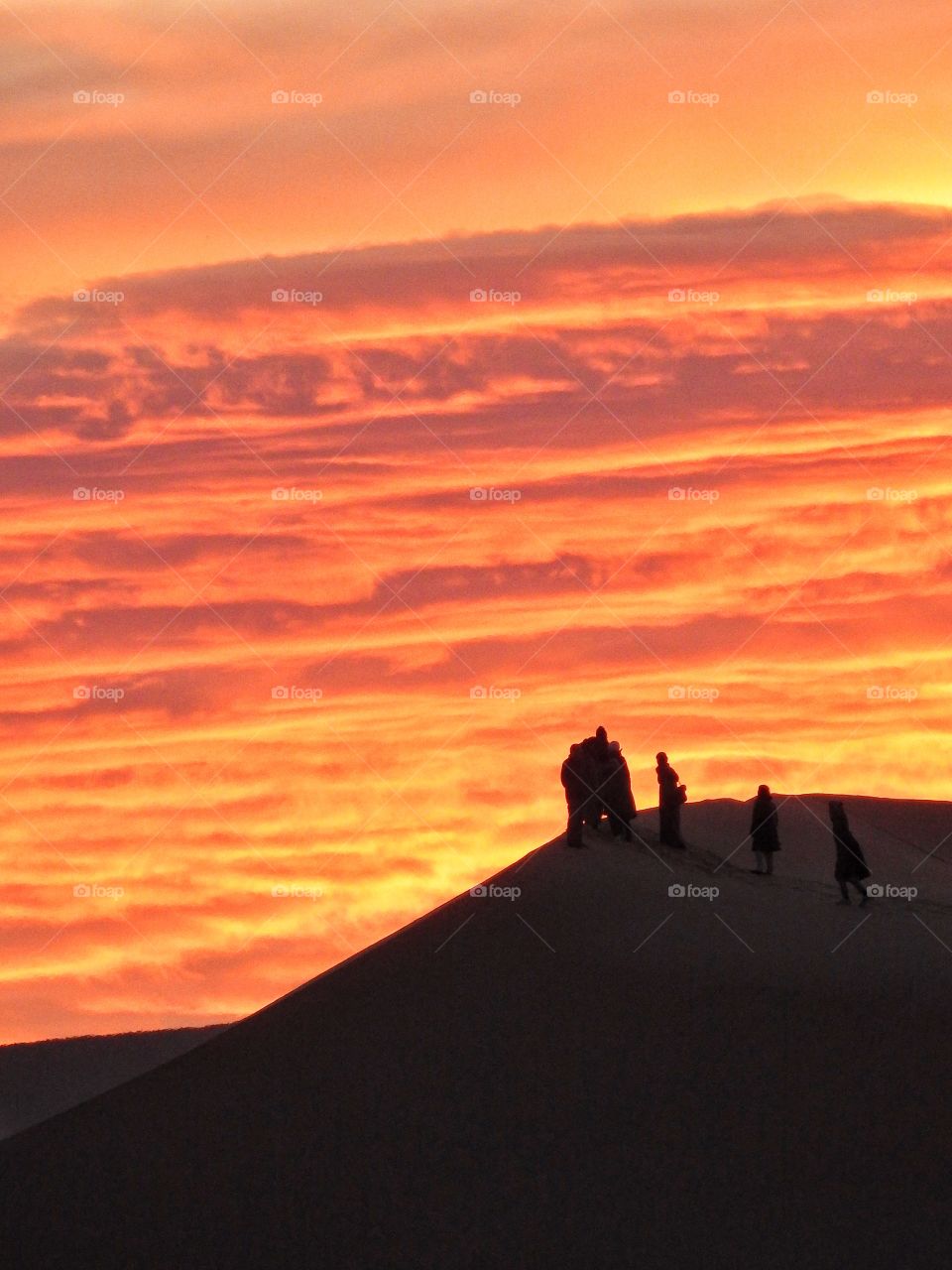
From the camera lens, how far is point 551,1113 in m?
27.2

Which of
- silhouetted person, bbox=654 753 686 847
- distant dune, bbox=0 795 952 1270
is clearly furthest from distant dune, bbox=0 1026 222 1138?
distant dune, bbox=0 795 952 1270

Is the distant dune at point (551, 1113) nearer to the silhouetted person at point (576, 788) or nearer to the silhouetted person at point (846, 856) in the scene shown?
the silhouetted person at point (846, 856)

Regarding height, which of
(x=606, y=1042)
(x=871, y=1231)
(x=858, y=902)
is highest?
(x=858, y=902)

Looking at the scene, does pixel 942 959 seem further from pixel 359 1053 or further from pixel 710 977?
pixel 359 1053

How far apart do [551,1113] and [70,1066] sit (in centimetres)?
3619

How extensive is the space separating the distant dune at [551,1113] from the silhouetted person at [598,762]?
7.86 feet

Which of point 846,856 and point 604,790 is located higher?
point 604,790

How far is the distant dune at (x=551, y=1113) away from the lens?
25.4 meters

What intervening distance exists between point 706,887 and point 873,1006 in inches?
210

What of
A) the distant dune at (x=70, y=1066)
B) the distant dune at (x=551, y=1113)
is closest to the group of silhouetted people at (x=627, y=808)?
the distant dune at (x=551, y=1113)

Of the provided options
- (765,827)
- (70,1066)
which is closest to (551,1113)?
(765,827)

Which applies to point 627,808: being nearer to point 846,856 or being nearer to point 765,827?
point 765,827

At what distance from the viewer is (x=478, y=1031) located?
28.8m

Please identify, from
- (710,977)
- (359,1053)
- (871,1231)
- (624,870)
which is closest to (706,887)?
(624,870)
